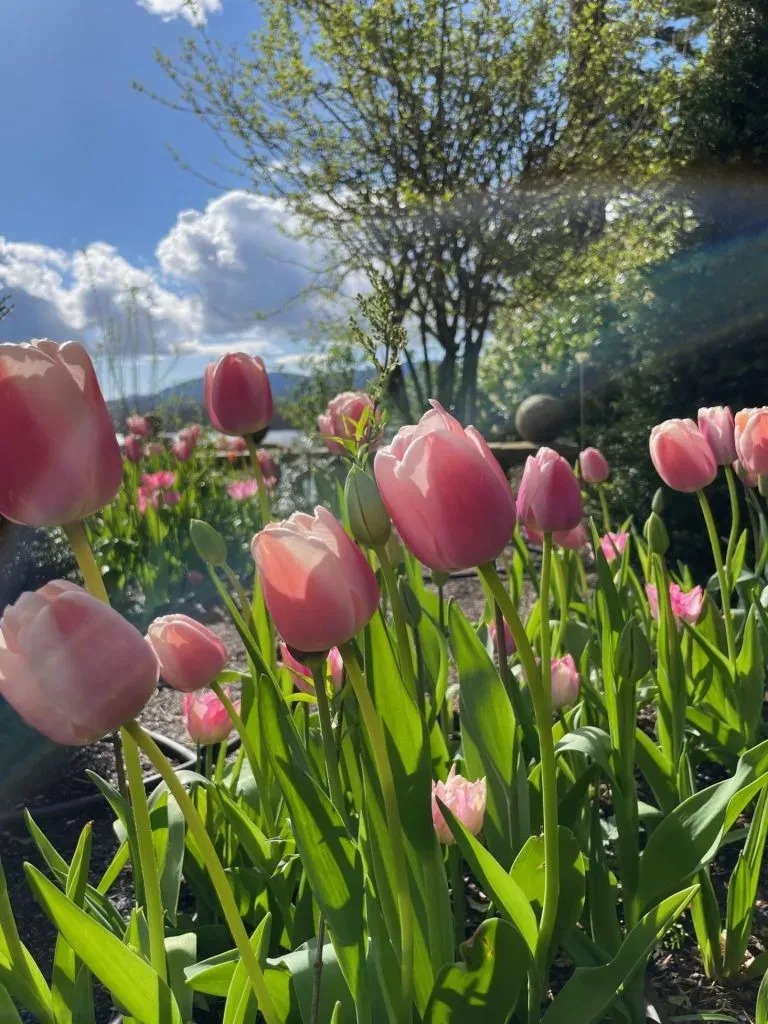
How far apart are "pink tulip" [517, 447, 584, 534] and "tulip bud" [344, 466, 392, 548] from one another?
0.33 meters

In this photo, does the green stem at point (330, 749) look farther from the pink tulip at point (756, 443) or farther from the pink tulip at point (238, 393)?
the pink tulip at point (756, 443)

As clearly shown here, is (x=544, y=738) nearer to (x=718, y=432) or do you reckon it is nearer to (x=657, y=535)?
(x=657, y=535)

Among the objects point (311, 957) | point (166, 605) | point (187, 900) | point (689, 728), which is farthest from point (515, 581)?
point (166, 605)

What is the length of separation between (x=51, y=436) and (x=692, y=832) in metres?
0.63

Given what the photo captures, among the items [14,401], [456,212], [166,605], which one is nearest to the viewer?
[14,401]

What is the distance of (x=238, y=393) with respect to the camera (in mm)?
1149

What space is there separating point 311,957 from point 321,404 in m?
7.79

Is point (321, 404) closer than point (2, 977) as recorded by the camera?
No

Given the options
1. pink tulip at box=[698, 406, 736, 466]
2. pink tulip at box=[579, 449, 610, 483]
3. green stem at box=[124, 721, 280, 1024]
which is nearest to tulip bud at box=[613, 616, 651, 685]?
green stem at box=[124, 721, 280, 1024]

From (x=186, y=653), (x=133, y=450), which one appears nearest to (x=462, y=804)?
(x=186, y=653)

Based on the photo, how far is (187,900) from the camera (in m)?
1.34

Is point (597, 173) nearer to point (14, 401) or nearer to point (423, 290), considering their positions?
point (423, 290)

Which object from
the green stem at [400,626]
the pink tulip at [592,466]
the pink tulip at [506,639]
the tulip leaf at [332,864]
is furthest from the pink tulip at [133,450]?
the tulip leaf at [332,864]

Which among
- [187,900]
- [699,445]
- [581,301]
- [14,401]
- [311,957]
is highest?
[581,301]
